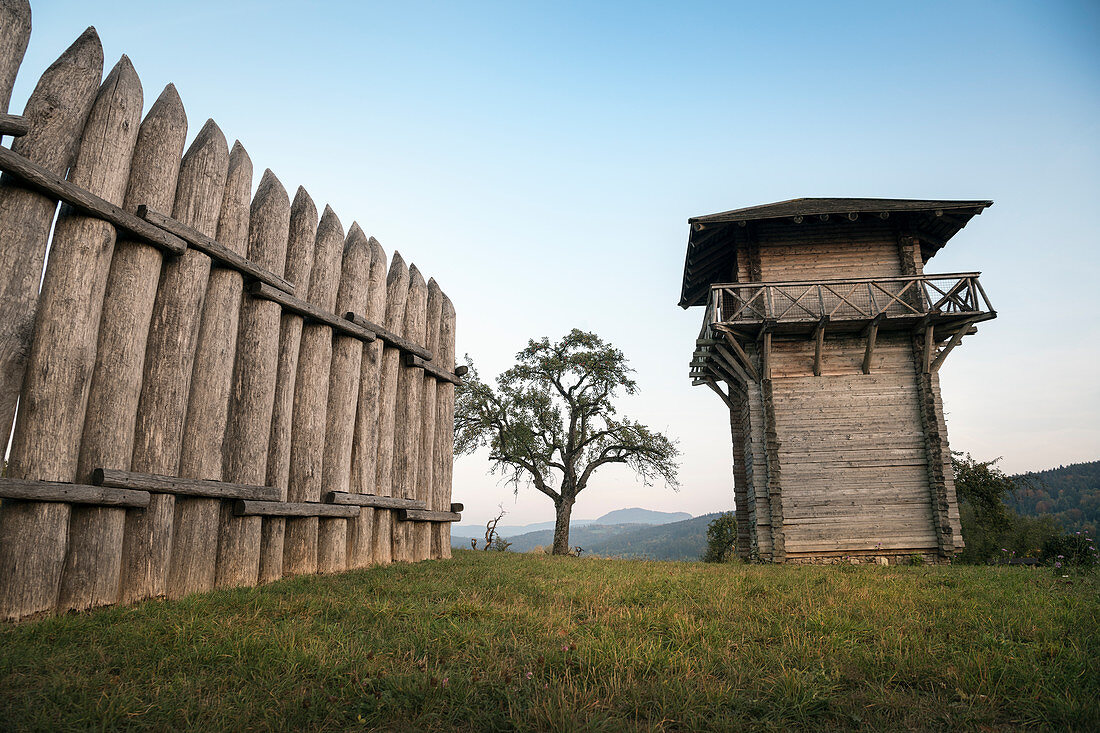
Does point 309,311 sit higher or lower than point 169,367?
higher

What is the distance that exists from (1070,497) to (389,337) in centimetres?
12191

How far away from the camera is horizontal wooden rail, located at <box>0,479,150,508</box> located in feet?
14.4

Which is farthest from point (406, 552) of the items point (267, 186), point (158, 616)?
point (267, 186)

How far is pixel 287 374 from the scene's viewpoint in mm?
7219

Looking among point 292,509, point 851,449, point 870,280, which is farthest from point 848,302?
point 292,509

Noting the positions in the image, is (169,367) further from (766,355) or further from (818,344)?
(818,344)

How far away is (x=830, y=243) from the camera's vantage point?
17000 millimetres

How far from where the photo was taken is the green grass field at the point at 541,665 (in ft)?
10.3

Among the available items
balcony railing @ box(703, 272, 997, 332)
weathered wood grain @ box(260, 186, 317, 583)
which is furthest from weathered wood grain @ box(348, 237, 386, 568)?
balcony railing @ box(703, 272, 997, 332)

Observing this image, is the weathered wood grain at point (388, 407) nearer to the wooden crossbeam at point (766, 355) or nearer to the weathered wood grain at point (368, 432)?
the weathered wood grain at point (368, 432)

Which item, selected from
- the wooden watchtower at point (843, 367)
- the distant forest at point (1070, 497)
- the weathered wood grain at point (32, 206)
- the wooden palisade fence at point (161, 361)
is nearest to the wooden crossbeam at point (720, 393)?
the wooden watchtower at point (843, 367)

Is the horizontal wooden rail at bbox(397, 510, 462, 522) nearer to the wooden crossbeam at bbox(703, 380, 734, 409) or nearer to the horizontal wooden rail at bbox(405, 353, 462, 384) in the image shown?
the horizontal wooden rail at bbox(405, 353, 462, 384)

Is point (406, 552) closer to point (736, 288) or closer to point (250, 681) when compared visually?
point (250, 681)

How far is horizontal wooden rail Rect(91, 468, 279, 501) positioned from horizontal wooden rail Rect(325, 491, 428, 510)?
39.2 inches
